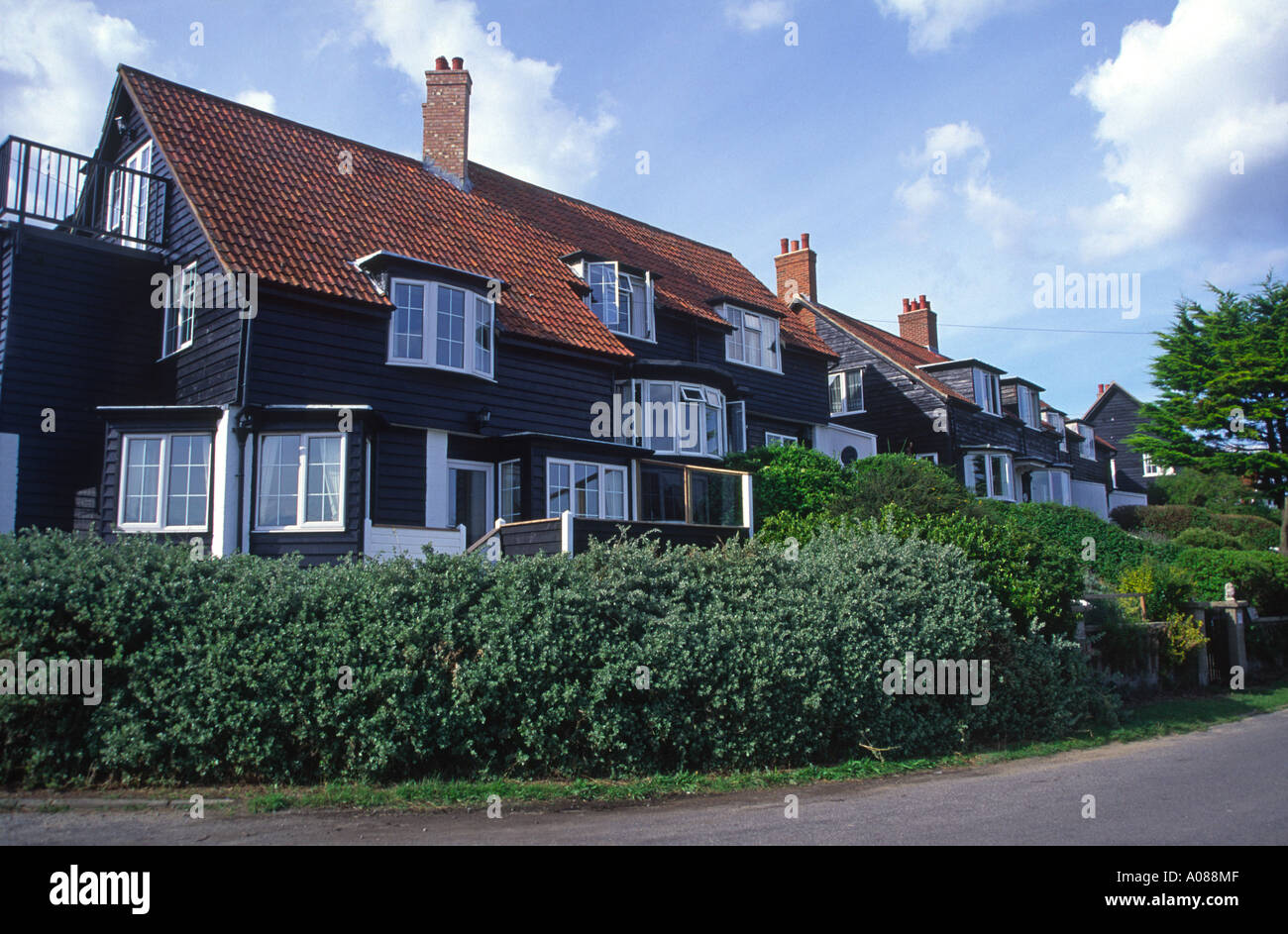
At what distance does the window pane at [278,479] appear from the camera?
15.4 m

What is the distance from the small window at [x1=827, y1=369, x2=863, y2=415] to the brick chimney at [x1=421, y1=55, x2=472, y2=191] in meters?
20.9

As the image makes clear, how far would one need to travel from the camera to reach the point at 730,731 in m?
10.2

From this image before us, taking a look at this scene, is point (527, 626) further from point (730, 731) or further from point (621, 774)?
point (730, 731)

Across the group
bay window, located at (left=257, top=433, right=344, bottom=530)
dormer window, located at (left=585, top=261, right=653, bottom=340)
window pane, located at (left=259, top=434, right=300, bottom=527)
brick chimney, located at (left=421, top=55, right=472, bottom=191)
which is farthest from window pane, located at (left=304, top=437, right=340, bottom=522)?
brick chimney, located at (left=421, top=55, right=472, bottom=191)

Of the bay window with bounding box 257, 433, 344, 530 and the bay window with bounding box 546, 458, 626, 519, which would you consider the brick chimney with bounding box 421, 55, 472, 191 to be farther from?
the bay window with bounding box 257, 433, 344, 530

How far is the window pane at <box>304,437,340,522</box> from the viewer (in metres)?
15.3

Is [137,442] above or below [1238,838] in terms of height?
above

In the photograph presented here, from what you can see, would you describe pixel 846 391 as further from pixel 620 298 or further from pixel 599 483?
pixel 599 483

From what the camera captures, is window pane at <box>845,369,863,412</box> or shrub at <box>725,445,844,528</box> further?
window pane at <box>845,369,863,412</box>

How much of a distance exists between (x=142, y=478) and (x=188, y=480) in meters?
0.74

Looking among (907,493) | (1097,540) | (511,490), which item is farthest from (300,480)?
(1097,540)
